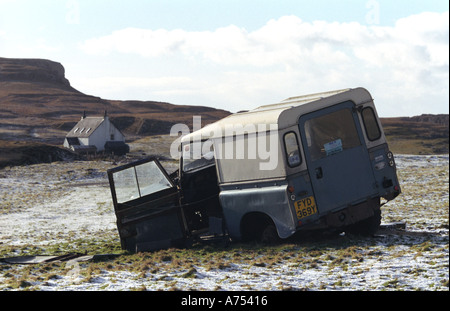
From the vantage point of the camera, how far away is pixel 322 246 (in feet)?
38.6

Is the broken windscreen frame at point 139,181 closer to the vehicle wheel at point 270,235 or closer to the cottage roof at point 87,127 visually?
the vehicle wheel at point 270,235

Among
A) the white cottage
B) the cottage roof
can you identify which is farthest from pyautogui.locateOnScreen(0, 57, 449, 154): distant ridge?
the white cottage

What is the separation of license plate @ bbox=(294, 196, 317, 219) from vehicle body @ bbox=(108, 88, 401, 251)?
0.02 m

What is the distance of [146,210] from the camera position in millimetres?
12602

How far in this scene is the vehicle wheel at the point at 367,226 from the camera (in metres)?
12.4

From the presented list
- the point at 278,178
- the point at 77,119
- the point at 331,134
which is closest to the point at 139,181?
the point at 278,178

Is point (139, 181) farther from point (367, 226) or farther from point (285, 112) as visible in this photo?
point (367, 226)

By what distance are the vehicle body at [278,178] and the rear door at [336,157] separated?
0.06ft

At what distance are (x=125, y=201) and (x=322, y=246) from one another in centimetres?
425

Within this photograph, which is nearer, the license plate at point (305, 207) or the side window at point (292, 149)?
the license plate at point (305, 207)

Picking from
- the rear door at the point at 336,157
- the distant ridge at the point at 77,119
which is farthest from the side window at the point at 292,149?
the distant ridge at the point at 77,119

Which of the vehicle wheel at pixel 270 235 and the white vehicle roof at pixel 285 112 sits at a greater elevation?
the white vehicle roof at pixel 285 112

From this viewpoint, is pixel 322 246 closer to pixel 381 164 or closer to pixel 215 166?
pixel 381 164

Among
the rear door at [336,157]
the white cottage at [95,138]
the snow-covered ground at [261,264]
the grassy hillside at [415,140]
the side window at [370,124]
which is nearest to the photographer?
the snow-covered ground at [261,264]
